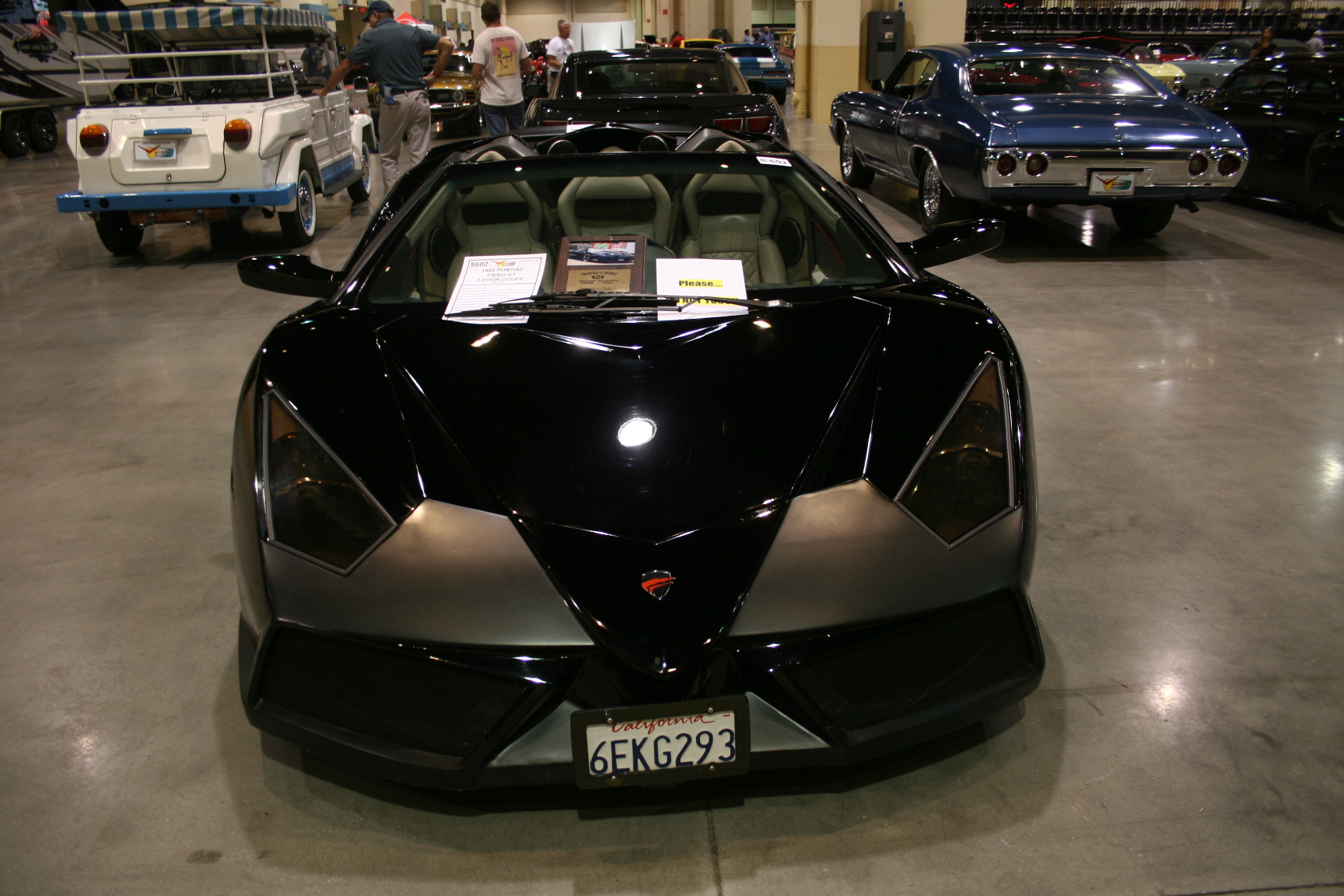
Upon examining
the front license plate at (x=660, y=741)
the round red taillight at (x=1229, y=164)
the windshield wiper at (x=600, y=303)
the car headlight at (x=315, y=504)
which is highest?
the round red taillight at (x=1229, y=164)

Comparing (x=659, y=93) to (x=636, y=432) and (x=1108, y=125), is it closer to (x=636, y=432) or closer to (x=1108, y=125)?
(x=1108, y=125)

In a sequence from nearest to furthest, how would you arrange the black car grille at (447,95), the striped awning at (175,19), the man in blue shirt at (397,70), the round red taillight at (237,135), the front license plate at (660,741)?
the front license plate at (660,741)
the round red taillight at (237,135)
the striped awning at (175,19)
the man in blue shirt at (397,70)
the black car grille at (447,95)

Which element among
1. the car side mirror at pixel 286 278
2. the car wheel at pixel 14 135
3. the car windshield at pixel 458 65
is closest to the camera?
the car side mirror at pixel 286 278

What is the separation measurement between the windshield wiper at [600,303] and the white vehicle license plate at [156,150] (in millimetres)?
5592

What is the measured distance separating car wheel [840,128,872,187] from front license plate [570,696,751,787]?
8.77 meters

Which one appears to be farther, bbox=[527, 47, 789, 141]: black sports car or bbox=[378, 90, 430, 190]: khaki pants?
bbox=[378, 90, 430, 190]: khaki pants

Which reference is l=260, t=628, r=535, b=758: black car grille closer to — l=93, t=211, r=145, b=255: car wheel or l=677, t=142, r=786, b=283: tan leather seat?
l=677, t=142, r=786, b=283: tan leather seat

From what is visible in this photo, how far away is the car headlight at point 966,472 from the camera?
1.83 meters

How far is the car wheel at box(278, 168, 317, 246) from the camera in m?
7.44

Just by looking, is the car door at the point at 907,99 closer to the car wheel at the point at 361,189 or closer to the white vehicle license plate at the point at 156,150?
the car wheel at the point at 361,189

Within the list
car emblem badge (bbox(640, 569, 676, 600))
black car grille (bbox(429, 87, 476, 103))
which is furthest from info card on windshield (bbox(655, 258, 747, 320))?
black car grille (bbox(429, 87, 476, 103))

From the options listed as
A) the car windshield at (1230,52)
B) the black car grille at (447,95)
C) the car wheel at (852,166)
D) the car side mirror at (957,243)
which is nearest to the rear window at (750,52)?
the black car grille at (447,95)

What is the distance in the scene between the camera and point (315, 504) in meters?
1.82

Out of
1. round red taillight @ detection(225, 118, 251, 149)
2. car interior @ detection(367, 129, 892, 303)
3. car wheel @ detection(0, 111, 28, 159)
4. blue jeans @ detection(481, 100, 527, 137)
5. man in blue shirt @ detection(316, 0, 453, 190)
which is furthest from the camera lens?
car wheel @ detection(0, 111, 28, 159)
